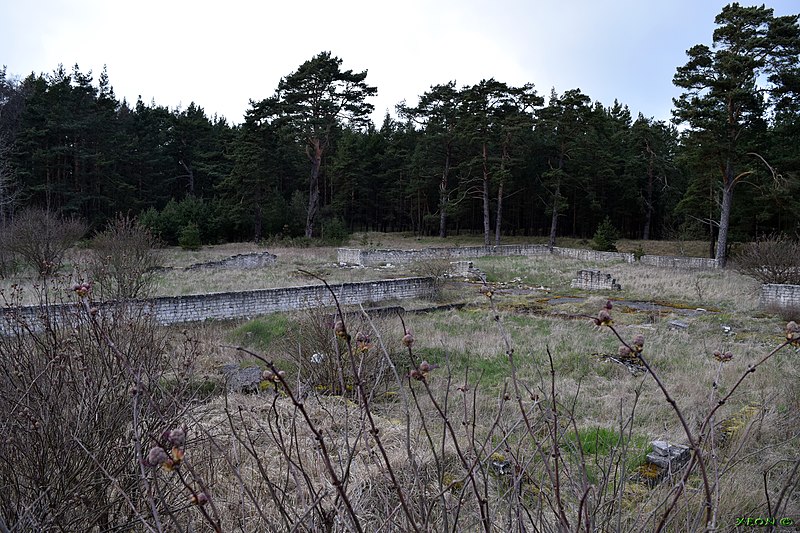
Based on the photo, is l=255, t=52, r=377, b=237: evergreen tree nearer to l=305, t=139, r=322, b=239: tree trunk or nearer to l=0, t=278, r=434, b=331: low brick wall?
l=305, t=139, r=322, b=239: tree trunk

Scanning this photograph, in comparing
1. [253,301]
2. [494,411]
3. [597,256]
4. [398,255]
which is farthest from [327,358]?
[597,256]

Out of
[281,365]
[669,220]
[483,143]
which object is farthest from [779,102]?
[281,365]

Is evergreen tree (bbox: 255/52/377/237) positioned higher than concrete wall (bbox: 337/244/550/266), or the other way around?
evergreen tree (bbox: 255/52/377/237)

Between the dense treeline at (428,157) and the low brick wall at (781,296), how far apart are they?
8567 mm

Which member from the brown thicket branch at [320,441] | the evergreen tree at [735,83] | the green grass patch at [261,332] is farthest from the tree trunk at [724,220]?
the brown thicket branch at [320,441]

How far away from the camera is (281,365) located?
341 inches

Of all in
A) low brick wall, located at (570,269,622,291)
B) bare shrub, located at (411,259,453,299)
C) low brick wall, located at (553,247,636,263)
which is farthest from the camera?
low brick wall, located at (553,247,636,263)

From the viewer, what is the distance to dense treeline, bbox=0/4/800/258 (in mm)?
23141

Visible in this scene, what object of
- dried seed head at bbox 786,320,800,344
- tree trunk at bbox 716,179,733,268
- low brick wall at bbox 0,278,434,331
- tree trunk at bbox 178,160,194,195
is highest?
tree trunk at bbox 178,160,194,195

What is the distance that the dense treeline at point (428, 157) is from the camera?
23141 mm

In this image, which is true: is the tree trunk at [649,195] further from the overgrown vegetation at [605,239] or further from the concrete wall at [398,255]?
the concrete wall at [398,255]

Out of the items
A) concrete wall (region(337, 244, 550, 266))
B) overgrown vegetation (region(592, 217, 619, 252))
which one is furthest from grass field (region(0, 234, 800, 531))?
overgrown vegetation (region(592, 217, 619, 252))

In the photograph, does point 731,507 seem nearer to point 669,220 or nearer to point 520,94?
point 520,94

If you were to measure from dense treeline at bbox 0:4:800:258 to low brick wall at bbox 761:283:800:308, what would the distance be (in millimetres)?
8567
